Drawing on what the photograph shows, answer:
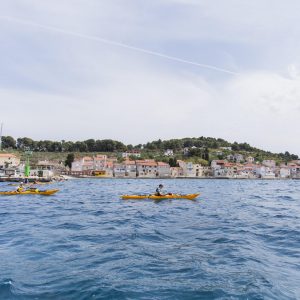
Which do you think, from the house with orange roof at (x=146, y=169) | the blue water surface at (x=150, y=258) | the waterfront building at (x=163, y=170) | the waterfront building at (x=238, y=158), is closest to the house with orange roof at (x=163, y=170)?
the waterfront building at (x=163, y=170)

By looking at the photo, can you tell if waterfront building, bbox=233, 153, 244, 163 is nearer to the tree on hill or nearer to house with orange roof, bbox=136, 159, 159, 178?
house with orange roof, bbox=136, 159, 159, 178

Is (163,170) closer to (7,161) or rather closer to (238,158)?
(7,161)

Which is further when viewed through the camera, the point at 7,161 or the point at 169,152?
the point at 169,152

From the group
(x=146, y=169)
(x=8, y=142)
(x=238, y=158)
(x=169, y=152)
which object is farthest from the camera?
(x=169, y=152)

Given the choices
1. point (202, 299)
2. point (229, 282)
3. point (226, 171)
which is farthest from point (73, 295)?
point (226, 171)

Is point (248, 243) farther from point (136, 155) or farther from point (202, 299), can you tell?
point (136, 155)

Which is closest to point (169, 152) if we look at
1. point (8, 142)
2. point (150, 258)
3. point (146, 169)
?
point (146, 169)

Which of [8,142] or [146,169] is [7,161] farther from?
[8,142]

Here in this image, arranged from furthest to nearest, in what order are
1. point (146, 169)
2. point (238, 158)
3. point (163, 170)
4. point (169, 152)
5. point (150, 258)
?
point (169, 152) < point (238, 158) < point (146, 169) < point (163, 170) < point (150, 258)

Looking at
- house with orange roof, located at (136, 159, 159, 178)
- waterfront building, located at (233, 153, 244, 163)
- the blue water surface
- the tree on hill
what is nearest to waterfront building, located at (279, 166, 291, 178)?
waterfront building, located at (233, 153, 244, 163)

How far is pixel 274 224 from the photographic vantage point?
20797mm

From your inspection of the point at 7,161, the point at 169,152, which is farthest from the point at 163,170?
the point at 7,161

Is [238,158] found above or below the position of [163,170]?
above

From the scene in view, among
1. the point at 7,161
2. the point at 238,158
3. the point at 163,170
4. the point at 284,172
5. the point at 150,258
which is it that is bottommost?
the point at 150,258
